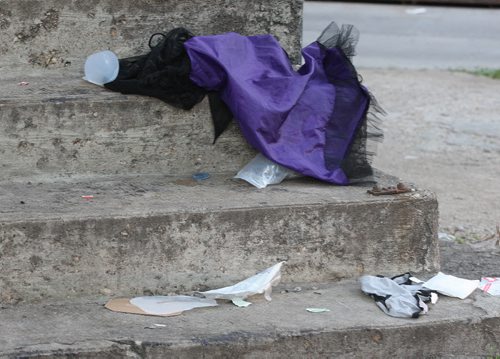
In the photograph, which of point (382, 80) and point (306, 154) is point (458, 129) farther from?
point (306, 154)

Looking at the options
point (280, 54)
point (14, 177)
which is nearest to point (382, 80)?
point (280, 54)

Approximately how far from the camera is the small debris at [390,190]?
3.62 m

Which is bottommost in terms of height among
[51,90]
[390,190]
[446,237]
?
[446,237]

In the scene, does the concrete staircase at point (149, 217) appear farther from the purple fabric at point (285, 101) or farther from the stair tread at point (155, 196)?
the purple fabric at point (285, 101)

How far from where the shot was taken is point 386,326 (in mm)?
3240

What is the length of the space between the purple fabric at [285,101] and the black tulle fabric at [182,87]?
0.09 feet

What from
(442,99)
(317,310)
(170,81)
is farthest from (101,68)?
(442,99)

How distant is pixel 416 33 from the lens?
41.6ft

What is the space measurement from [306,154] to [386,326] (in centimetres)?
84

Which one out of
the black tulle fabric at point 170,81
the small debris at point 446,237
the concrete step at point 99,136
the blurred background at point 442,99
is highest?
the black tulle fabric at point 170,81

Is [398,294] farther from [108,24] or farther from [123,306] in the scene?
[108,24]

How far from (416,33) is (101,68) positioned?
365 inches

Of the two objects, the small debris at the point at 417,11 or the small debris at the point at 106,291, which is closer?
the small debris at the point at 106,291

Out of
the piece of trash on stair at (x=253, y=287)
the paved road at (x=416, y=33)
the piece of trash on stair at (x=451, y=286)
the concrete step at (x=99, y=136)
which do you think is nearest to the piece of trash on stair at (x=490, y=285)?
the piece of trash on stair at (x=451, y=286)
